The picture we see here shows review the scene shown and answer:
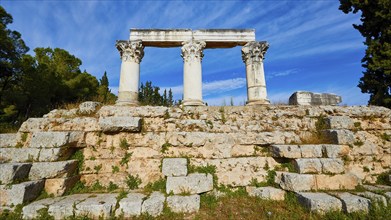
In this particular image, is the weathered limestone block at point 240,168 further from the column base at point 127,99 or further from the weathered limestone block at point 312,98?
the weathered limestone block at point 312,98

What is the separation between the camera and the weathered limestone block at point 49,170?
4.65 m

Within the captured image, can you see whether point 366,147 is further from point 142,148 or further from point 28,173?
point 28,173

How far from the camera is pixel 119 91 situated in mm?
8414

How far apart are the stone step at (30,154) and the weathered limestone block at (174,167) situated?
286 centimetres

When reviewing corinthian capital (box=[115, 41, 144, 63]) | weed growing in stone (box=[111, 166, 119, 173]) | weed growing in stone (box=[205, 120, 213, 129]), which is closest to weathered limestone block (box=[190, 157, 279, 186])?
weed growing in stone (box=[205, 120, 213, 129])

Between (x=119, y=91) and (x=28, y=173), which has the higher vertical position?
(x=119, y=91)

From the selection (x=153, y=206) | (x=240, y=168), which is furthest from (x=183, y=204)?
(x=240, y=168)

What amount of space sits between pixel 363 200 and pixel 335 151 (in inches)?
59.7

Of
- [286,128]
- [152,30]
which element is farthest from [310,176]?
[152,30]

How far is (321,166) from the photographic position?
4797mm

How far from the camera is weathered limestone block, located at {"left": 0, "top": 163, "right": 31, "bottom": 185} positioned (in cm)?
421

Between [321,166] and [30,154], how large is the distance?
24.9 feet

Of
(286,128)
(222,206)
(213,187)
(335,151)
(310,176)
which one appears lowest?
(222,206)

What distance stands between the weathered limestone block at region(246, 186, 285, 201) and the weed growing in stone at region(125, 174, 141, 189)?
312 centimetres
